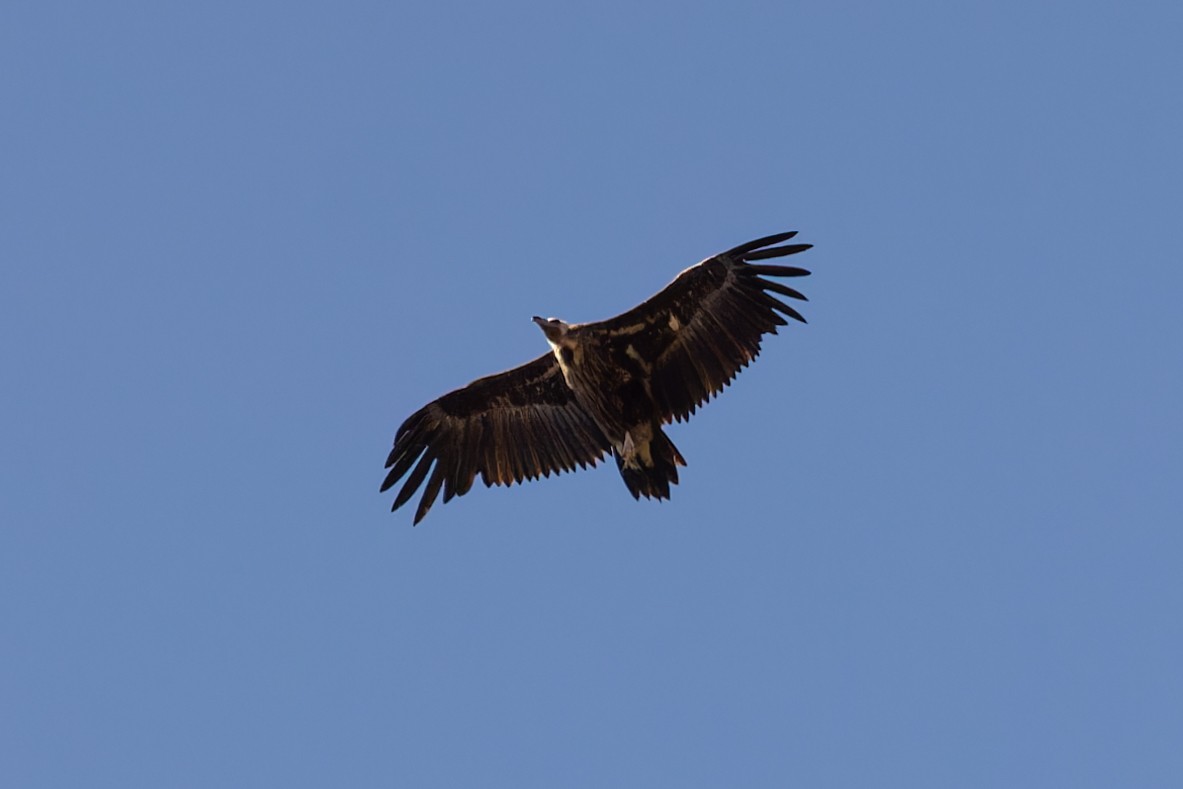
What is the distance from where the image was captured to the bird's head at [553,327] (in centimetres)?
2381

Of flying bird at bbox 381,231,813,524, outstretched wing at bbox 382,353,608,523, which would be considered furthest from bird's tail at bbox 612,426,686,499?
outstretched wing at bbox 382,353,608,523

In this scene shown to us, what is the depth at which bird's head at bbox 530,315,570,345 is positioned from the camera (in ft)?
78.1

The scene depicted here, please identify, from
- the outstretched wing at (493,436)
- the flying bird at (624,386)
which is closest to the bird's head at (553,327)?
the flying bird at (624,386)

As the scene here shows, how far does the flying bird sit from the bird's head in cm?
1

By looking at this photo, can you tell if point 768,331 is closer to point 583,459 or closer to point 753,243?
point 753,243

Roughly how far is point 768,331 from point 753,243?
3.56ft

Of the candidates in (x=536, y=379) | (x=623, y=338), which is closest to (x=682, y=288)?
(x=623, y=338)

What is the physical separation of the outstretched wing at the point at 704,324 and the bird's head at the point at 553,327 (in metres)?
0.34

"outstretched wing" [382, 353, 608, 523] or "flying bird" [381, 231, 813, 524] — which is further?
"outstretched wing" [382, 353, 608, 523]

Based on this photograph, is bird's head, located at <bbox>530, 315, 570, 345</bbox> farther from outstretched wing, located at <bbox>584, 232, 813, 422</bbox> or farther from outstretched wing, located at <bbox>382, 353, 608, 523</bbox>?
outstretched wing, located at <bbox>382, 353, 608, 523</bbox>

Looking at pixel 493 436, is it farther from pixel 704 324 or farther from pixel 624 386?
pixel 704 324

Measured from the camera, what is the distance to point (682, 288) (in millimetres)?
23656

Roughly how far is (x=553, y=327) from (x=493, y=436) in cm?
219

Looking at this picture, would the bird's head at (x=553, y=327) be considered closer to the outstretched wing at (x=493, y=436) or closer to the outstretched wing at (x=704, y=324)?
the outstretched wing at (x=704, y=324)
